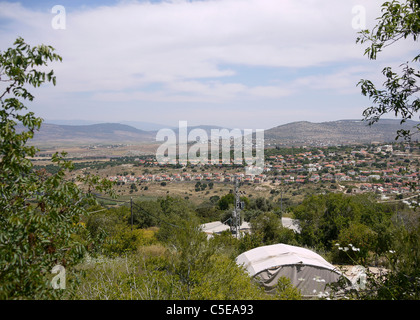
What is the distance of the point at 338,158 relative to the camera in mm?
57875

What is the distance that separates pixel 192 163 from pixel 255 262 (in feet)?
191

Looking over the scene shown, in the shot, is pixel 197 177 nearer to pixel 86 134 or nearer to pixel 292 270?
pixel 292 270

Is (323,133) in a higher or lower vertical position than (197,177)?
higher

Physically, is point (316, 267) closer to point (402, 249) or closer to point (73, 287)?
point (402, 249)

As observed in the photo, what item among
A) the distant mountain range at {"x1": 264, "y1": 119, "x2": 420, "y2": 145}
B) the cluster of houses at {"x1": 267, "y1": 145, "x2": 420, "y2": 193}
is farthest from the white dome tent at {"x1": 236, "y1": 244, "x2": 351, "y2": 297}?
the distant mountain range at {"x1": 264, "y1": 119, "x2": 420, "y2": 145}

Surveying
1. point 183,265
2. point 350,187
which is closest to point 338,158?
point 350,187

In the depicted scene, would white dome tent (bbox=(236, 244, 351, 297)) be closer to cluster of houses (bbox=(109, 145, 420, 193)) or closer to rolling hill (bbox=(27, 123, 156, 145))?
cluster of houses (bbox=(109, 145, 420, 193))

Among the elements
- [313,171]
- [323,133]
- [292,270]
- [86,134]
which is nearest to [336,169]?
[313,171]

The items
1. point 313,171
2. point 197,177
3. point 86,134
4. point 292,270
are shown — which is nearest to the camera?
point 292,270

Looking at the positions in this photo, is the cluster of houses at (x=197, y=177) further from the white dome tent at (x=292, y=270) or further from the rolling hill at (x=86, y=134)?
the rolling hill at (x=86, y=134)

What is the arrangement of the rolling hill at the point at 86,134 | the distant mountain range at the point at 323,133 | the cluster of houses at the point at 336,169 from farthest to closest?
the rolling hill at the point at 86,134 < the distant mountain range at the point at 323,133 < the cluster of houses at the point at 336,169

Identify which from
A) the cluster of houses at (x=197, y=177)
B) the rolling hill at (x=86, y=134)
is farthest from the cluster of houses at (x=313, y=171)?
the rolling hill at (x=86, y=134)

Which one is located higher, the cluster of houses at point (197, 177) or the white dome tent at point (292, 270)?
the white dome tent at point (292, 270)

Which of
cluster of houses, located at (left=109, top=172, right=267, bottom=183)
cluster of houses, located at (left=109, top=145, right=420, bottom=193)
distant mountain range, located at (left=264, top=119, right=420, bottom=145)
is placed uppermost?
distant mountain range, located at (left=264, top=119, right=420, bottom=145)
